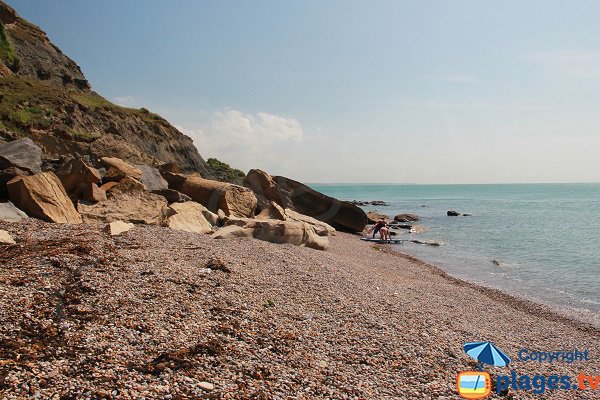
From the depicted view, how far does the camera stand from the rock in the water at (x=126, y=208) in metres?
14.7

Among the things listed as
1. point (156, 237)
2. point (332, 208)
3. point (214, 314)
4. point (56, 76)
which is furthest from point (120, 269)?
point (56, 76)

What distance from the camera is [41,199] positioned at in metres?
13.2

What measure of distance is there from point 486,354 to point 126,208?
13.5m

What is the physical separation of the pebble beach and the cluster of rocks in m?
1.55

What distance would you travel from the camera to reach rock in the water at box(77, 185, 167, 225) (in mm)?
14719

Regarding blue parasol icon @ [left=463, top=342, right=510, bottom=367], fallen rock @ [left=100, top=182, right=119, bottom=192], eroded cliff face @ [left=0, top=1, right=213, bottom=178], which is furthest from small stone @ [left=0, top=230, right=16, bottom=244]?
eroded cliff face @ [left=0, top=1, right=213, bottom=178]

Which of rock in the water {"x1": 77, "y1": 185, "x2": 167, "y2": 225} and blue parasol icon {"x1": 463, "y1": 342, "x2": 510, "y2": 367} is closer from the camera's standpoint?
blue parasol icon {"x1": 463, "y1": 342, "x2": 510, "y2": 367}

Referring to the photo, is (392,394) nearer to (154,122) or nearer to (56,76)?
(154,122)

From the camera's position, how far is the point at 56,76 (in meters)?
49.2

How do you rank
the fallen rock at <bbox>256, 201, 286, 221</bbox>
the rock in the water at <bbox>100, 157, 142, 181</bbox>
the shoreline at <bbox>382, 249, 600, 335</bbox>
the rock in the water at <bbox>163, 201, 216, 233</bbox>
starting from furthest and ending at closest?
the fallen rock at <bbox>256, 201, 286, 221</bbox>
the rock in the water at <bbox>100, 157, 142, 181</bbox>
the rock in the water at <bbox>163, 201, 216, 233</bbox>
the shoreline at <bbox>382, 249, 600, 335</bbox>

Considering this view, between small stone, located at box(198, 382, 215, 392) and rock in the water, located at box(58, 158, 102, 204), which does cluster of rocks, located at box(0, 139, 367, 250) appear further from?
small stone, located at box(198, 382, 215, 392)

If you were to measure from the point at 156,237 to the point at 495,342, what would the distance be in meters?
10.3

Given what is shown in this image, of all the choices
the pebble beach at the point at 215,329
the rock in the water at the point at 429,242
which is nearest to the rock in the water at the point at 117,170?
the pebble beach at the point at 215,329

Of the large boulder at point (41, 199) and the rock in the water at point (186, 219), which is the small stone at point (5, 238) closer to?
the large boulder at point (41, 199)
